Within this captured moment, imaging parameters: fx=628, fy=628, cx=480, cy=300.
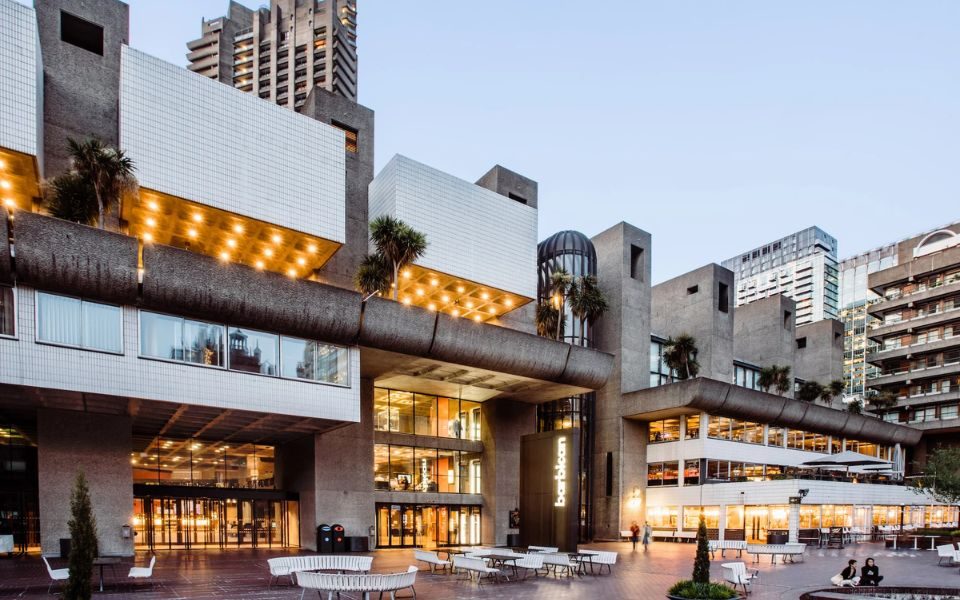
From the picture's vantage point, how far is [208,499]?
2878 centimetres

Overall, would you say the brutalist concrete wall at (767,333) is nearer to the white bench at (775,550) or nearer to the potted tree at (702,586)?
the white bench at (775,550)

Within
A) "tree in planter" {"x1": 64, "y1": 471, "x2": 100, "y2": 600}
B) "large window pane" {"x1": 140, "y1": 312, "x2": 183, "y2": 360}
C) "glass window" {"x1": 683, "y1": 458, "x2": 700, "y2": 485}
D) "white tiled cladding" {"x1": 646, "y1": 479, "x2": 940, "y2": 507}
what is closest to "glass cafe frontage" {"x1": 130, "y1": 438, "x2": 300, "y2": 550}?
"large window pane" {"x1": 140, "y1": 312, "x2": 183, "y2": 360}

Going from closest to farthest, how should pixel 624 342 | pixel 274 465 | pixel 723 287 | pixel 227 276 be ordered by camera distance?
1. pixel 227 276
2. pixel 274 465
3. pixel 624 342
4. pixel 723 287

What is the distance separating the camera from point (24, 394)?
1997cm

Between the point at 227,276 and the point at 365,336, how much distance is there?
582cm

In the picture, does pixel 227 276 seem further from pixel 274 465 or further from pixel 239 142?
pixel 274 465

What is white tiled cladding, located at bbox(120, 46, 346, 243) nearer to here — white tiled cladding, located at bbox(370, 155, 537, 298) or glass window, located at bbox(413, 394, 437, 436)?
white tiled cladding, located at bbox(370, 155, 537, 298)

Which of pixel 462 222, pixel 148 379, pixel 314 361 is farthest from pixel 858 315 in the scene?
pixel 148 379

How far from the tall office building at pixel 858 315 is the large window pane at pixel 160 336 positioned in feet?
378

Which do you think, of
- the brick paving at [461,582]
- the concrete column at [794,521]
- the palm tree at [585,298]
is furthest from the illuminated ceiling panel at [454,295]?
the concrete column at [794,521]

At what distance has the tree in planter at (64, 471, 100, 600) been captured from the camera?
8414 millimetres

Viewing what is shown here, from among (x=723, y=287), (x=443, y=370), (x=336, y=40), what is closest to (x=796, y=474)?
(x=723, y=287)

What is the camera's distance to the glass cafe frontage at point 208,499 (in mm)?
27719

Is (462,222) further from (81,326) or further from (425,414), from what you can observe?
(81,326)
